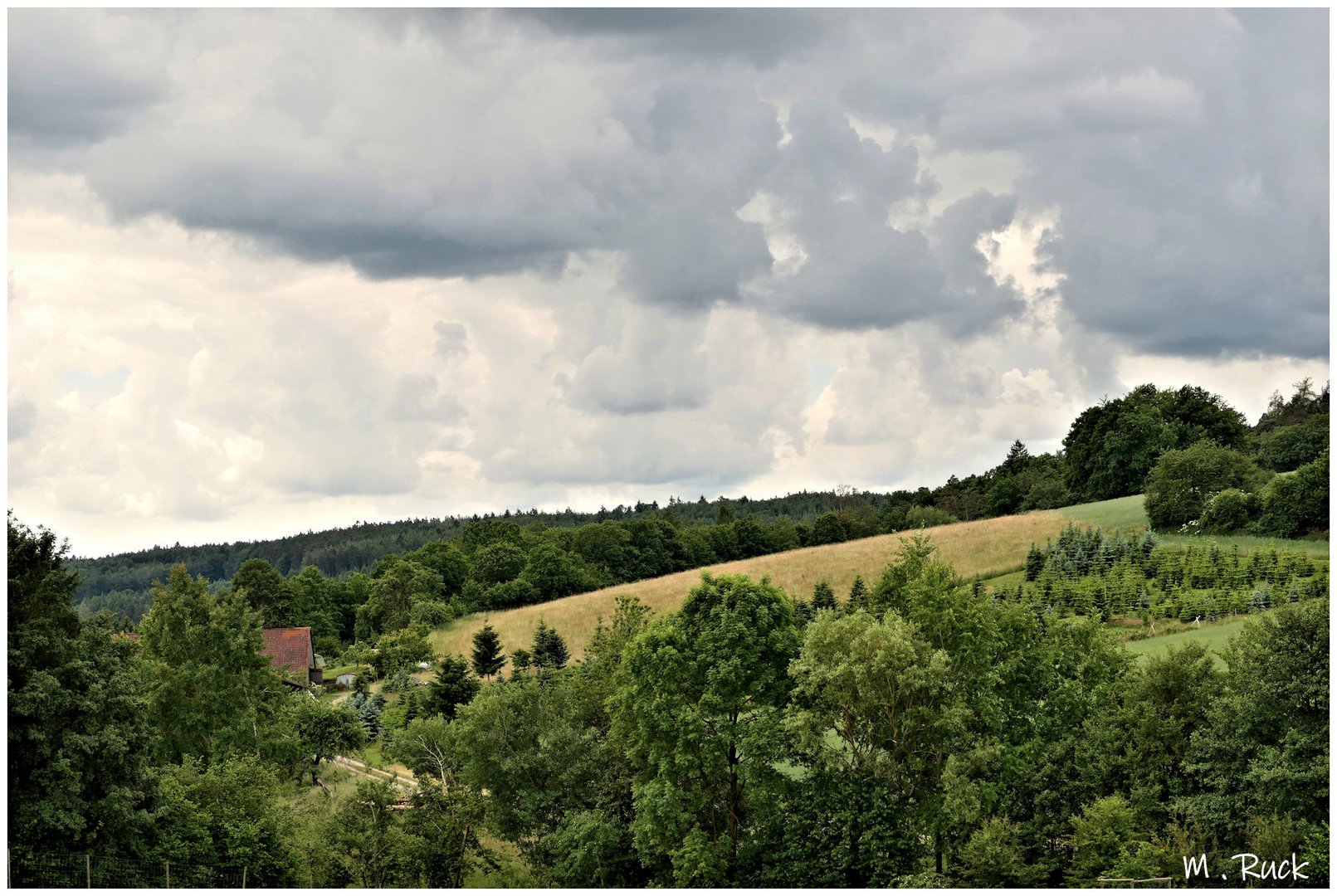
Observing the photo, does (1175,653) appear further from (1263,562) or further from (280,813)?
(1263,562)

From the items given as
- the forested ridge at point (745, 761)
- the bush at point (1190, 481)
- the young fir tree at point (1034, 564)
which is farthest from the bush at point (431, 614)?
the bush at point (1190, 481)

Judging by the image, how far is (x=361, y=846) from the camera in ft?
115

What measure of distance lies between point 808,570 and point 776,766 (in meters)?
39.4

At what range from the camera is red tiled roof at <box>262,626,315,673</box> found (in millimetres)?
83375

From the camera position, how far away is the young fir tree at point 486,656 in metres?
67.8

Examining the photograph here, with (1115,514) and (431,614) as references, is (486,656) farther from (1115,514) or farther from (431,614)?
(1115,514)

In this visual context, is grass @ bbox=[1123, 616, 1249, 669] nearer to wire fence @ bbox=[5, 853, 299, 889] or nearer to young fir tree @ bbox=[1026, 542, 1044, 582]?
young fir tree @ bbox=[1026, 542, 1044, 582]

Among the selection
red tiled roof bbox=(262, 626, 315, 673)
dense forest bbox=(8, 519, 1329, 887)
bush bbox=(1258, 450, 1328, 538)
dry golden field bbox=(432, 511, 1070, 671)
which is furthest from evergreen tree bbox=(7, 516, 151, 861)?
bush bbox=(1258, 450, 1328, 538)

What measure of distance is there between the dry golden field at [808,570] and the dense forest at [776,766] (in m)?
34.0

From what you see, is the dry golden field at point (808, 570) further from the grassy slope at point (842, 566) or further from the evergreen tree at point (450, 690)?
the evergreen tree at point (450, 690)

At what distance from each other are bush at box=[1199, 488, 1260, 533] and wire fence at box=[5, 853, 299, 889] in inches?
2361

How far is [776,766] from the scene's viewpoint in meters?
41.1

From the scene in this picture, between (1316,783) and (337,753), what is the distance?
4349 centimetres

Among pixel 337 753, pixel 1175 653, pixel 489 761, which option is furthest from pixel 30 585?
pixel 1175 653
